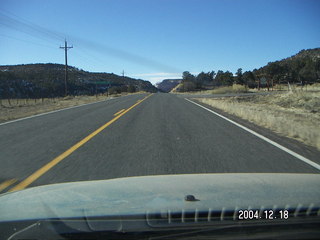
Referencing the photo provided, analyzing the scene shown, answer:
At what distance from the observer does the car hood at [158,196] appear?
3.40 meters

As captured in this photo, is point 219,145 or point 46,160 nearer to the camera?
point 46,160

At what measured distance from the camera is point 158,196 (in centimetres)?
386

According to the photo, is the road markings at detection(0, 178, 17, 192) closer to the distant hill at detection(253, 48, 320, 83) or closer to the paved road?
the paved road

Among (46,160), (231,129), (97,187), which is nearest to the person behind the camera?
(97,187)

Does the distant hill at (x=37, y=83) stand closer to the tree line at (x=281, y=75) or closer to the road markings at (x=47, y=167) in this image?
the tree line at (x=281, y=75)

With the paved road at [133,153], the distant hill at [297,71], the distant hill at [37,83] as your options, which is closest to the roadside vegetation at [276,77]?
the distant hill at [297,71]

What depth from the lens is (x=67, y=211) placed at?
3396 mm

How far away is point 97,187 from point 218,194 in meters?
1.51

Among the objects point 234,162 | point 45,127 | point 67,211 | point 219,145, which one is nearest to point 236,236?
point 67,211

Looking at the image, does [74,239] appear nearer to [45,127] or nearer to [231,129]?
[231,129]

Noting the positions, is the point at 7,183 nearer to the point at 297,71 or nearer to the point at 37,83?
the point at 37,83

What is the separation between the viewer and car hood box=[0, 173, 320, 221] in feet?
11.2
